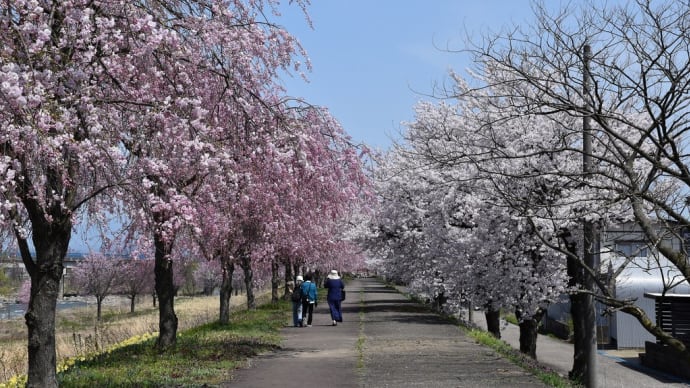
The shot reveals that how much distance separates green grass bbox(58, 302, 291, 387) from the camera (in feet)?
38.4

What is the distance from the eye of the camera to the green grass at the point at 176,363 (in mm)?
11711

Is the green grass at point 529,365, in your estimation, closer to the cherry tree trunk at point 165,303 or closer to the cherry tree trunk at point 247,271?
the cherry tree trunk at point 165,303

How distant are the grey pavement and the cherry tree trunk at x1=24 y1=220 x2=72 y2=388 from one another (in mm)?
3129

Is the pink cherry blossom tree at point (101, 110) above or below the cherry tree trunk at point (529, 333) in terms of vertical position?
above

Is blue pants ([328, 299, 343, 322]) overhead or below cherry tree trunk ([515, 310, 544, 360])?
overhead

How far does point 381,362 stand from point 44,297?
7.43 metres

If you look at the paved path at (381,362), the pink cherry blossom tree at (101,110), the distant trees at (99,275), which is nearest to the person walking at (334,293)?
the paved path at (381,362)

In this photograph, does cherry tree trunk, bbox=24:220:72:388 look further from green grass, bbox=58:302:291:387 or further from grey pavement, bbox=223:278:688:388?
grey pavement, bbox=223:278:688:388

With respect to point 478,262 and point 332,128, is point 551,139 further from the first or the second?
point 332,128

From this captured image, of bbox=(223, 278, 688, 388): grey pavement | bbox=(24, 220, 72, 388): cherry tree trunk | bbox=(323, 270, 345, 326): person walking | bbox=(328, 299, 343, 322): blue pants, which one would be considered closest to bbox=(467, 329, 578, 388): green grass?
bbox=(223, 278, 688, 388): grey pavement

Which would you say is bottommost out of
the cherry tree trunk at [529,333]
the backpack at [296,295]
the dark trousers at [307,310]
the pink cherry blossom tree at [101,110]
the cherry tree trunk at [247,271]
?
the cherry tree trunk at [529,333]

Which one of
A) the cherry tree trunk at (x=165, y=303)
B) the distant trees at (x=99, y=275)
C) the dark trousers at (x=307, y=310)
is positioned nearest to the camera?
the cherry tree trunk at (x=165, y=303)

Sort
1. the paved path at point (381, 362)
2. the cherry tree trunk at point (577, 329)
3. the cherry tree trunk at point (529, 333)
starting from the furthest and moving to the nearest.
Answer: the cherry tree trunk at point (529, 333) → the cherry tree trunk at point (577, 329) → the paved path at point (381, 362)

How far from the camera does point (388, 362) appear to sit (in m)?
15.6
